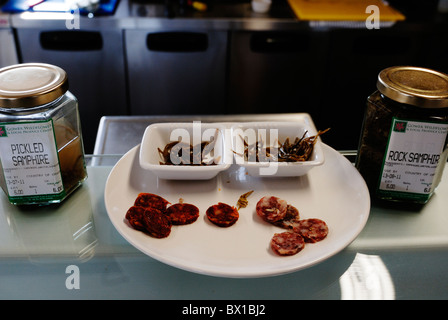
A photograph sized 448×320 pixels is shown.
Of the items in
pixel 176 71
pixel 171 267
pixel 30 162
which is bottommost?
pixel 176 71

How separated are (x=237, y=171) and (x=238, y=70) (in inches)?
60.8

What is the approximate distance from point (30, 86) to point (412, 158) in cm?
62

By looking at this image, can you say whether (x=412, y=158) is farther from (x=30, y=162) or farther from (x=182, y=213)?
(x=30, y=162)

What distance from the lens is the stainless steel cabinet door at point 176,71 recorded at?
2.23 meters

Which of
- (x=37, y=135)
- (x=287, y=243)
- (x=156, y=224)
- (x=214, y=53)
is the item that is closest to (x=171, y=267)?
(x=156, y=224)

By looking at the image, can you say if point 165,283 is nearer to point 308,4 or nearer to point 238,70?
point 238,70

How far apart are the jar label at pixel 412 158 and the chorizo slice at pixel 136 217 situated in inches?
16.1

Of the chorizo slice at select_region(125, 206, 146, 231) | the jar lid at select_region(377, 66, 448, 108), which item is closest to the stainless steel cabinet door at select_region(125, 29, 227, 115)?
the jar lid at select_region(377, 66, 448, 108)

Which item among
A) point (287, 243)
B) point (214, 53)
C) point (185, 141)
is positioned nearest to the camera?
point (287, 243)

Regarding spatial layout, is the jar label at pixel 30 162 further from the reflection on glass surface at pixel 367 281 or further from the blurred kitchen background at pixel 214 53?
the blurred kitchen background at pixel 214 53

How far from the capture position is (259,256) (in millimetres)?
651

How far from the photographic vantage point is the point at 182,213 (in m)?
0.72

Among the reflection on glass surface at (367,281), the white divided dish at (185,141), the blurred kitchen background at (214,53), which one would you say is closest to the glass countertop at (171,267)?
the reflection on glass surface at (367,281)

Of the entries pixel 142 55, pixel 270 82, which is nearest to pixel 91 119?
pixel 142 55
